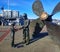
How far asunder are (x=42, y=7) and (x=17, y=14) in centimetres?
5782

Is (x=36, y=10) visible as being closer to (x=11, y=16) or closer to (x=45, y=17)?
(x=45, y=17)

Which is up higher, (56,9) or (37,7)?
(37,7)

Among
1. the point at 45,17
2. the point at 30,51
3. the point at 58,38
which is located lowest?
the point at 30,51

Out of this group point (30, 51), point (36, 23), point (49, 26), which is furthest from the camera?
point (36, 23)

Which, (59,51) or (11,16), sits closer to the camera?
(59,51)

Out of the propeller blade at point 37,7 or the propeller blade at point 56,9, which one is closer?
the propeller blade at point 56,9

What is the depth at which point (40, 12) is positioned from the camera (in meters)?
17.2

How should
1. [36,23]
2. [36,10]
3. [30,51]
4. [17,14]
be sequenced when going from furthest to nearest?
[17,14] < [36,23] < [36,10] < [30,51]

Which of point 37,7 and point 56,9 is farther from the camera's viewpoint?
point 37,7

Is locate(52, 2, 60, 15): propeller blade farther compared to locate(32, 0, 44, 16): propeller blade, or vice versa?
locate(32, 0, 44, 16): propeller blade

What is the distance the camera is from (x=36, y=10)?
18.4 meters

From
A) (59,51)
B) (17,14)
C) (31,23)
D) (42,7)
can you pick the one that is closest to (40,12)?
(42,7)

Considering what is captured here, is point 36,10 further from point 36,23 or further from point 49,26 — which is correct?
point 49,26

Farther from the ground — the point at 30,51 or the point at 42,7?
the point at 42,7
